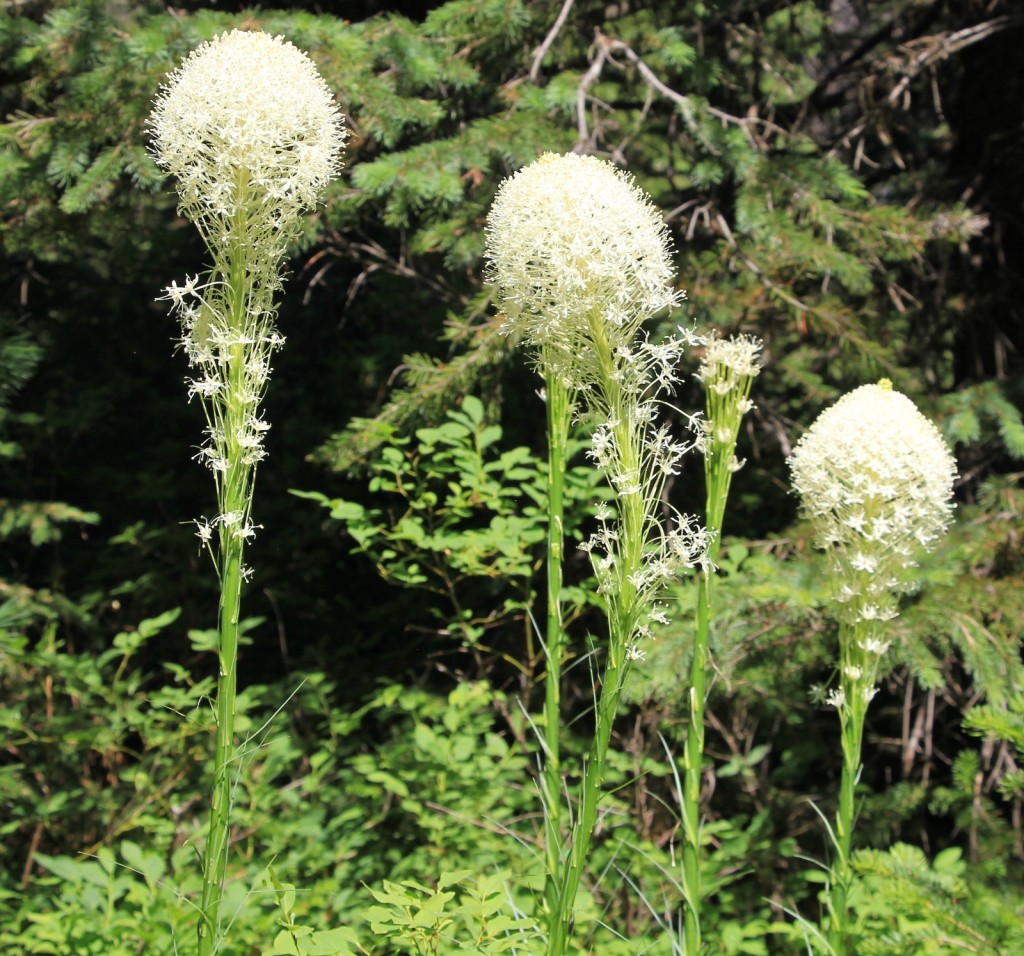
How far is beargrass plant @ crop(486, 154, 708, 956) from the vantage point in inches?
64.2

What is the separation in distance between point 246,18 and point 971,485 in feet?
10.3

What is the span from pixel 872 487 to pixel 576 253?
0.83 meters

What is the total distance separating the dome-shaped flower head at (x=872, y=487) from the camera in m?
2.00

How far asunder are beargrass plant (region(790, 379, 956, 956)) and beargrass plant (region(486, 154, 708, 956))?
46cm

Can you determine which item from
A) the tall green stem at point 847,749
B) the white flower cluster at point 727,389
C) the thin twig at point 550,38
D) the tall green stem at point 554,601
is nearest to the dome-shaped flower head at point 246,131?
the tall green stem at point 554,601

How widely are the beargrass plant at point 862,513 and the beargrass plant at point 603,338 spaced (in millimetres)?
462

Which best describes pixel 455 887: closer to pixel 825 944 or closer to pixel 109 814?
pixel 109 814

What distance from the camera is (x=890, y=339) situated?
3.64m

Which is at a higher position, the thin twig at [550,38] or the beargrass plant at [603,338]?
the thin twig at [550,38]

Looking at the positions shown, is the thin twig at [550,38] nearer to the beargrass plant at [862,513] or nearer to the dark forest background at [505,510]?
the dark forest background at [505,510]

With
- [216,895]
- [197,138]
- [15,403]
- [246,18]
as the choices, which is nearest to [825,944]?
[216,895]

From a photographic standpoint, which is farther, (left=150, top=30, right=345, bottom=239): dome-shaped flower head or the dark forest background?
the dark forest background

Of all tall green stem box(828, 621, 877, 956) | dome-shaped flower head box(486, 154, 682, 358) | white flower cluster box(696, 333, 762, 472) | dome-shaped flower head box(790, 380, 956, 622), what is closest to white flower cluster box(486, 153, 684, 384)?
dome-shaped flower head box(486, 154, 682, 358)

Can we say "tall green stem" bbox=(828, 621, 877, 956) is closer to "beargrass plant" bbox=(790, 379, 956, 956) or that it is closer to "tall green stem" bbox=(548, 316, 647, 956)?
"beargrass plant" bbox=(790, 379, 956, 956)
